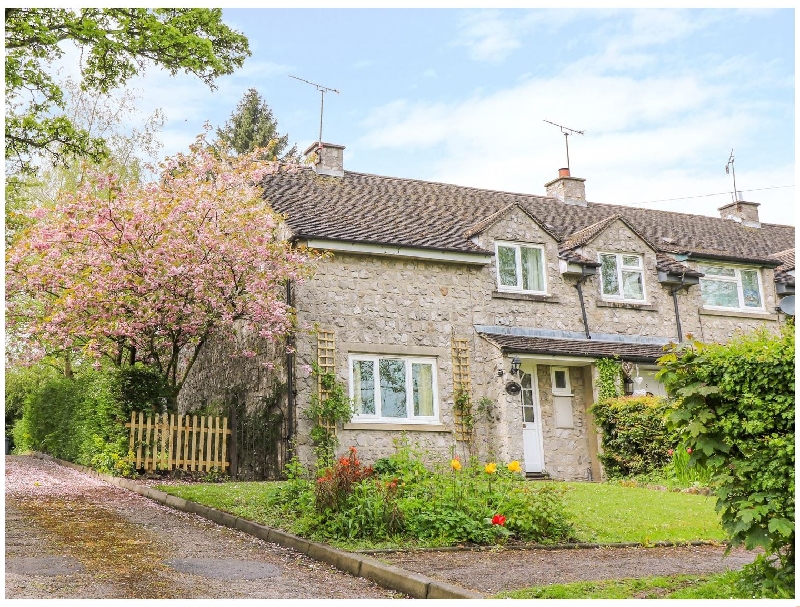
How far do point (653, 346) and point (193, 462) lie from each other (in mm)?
11507

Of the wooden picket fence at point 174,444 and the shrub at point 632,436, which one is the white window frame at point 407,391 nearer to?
the wooden picket fence at point 174,444

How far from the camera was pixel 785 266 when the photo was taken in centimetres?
2422

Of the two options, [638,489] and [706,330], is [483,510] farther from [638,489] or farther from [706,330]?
[706,330]

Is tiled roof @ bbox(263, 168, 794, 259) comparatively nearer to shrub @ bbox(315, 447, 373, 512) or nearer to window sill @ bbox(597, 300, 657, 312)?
window sill @ bbox(597, 300, 657, 312)

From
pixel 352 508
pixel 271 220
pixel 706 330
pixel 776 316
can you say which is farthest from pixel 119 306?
pixel 776 316

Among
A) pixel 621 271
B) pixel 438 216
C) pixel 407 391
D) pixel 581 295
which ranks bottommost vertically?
pixel 407 391

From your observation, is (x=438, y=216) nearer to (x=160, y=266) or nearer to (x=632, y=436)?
(x=632, y=436)

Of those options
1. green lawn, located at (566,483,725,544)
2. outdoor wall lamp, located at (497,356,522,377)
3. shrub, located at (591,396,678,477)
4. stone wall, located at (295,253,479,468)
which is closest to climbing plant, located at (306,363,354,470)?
stone wall, located at (295,253,479,468)

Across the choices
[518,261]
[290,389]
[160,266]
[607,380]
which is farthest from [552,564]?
[518,261]

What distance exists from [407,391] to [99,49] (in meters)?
9.48

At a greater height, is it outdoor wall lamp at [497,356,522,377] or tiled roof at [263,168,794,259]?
tiled roof at [263,168,794,259]

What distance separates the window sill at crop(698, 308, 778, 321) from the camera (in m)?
22.3

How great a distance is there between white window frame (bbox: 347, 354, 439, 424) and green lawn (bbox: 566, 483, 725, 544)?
4010mm

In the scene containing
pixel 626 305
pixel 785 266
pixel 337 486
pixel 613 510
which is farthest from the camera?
pixel 785 266
